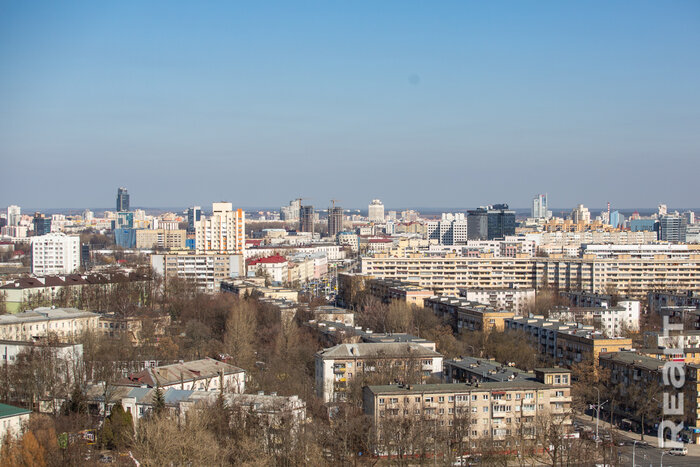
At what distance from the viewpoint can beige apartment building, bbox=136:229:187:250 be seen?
53.5m

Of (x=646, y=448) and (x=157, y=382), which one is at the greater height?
(x=157, y=382)

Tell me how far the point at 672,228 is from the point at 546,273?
3222 centimetres

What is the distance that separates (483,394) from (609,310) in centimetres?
941

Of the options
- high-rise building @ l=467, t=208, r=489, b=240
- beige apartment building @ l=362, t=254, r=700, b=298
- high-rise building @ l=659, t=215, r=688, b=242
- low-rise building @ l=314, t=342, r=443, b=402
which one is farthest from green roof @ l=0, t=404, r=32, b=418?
high-rise building @ l=659, t=215, r=688, b=242

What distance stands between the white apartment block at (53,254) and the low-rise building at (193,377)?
72.0 feet

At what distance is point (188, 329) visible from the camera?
1800 centimetres

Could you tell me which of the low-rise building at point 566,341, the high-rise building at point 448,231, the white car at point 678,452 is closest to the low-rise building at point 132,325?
the low-rise building at point 566,341

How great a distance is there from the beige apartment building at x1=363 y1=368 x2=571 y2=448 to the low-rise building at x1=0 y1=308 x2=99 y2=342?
7.57 m

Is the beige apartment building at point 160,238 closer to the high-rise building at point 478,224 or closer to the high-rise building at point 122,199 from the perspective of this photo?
the high-rise building at point 478,224

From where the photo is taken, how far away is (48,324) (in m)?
17.8

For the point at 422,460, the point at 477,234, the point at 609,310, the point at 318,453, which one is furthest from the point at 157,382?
the point at 477,234

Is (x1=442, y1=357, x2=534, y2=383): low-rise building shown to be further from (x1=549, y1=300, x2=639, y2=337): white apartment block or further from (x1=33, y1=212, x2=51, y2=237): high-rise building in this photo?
(x1=33, y1=212, x2=51, y2=237): high-rise building

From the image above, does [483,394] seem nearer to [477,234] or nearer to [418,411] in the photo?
[418,411]

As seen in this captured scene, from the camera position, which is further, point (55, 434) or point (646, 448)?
point (646, 448)
